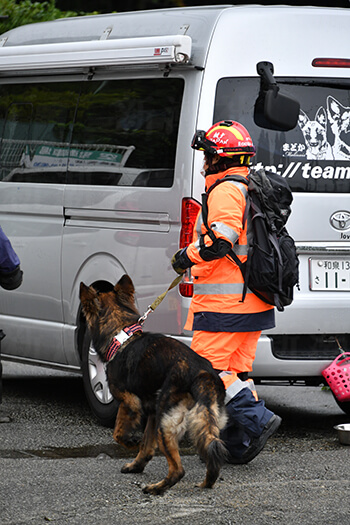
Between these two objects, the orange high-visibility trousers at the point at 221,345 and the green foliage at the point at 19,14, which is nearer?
the orange high-visibility trousers at the point at 221,345

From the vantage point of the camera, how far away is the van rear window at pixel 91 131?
677 cm

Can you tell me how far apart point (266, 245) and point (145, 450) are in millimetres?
1290

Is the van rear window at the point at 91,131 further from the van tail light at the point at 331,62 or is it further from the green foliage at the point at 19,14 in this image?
the green foliage at the point at 19,14

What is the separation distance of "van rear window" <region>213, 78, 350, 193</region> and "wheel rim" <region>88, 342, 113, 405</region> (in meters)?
1.75

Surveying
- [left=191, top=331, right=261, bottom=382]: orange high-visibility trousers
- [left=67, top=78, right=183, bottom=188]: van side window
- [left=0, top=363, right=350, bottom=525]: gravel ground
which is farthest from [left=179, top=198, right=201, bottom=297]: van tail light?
[left=0, top=363, right=350, bottom=525]: gravel ground

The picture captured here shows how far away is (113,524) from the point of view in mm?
4590

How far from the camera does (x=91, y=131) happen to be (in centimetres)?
730

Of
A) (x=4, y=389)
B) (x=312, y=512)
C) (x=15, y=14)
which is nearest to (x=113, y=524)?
(x=312, y=512)

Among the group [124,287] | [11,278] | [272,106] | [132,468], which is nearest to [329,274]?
[272,106]

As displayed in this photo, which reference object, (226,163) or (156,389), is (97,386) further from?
(226,163)

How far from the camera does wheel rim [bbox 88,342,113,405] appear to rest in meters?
6.91

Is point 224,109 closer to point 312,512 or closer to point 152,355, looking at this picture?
point 152,355

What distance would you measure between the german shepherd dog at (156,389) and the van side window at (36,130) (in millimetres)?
2080

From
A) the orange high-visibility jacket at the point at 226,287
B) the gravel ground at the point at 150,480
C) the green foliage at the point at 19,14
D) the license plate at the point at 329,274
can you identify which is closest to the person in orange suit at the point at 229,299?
the orange high-visibility jacket at the point at 226,287
